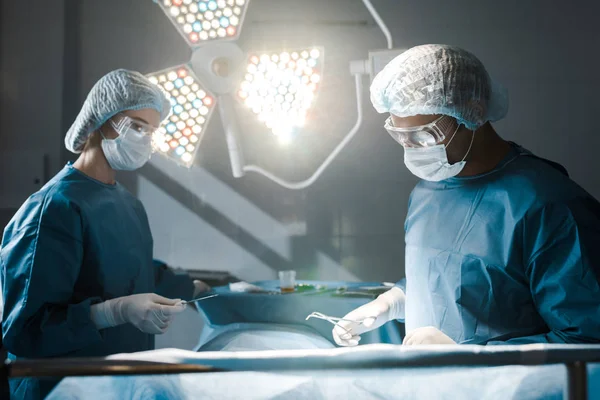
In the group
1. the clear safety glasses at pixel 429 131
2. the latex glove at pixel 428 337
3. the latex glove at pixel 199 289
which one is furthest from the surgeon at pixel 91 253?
the clear safety glasses at pixel 429 131

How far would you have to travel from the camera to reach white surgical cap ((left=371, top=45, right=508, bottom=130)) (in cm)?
117

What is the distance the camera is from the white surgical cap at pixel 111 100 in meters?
1.57

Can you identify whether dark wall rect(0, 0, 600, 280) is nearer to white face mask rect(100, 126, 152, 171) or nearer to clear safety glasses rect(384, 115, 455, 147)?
white face mask rect(100, 126, 152, 171)

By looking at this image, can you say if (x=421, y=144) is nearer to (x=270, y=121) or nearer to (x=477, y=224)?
(x=477, y=224)

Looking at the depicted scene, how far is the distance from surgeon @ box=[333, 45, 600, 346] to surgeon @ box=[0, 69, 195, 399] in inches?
27.0

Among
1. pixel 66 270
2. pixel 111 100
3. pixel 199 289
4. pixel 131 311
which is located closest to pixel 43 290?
pixel 66 270

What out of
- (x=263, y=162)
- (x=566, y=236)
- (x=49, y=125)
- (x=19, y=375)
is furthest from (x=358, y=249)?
(x=19, y=375)

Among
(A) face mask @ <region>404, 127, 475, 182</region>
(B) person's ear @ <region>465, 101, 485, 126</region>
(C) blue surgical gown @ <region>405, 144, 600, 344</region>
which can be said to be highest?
(B) person's ear @ <region>465, 101, 485, 126</region>

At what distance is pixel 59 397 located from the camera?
699 millimetres

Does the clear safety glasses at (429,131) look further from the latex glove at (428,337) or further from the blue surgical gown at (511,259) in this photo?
the latex glove at (428,337)

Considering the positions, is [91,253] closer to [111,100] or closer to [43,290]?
[43,290]

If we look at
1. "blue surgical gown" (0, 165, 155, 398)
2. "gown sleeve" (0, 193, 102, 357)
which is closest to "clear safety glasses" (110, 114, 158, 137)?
"blue surgical gown" (0, 165, 155, 398)

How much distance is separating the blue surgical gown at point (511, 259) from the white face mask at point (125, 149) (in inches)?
37.0

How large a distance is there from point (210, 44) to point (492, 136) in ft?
4.45
